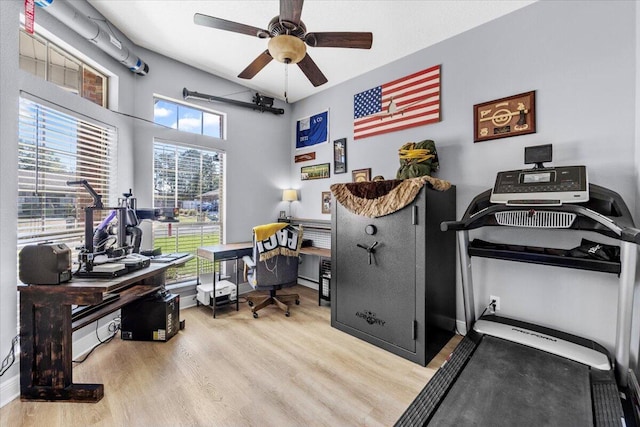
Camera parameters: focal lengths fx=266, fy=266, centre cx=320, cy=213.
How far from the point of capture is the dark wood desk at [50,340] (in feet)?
5.78

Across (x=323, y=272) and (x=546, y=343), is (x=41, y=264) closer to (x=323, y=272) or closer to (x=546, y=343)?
(x=323, y=272)

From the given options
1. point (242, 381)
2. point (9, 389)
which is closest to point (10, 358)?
point (9, 389)

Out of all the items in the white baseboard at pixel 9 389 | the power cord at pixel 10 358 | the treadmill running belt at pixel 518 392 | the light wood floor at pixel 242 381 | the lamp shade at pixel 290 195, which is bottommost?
the light wood floor at pixel 242 381

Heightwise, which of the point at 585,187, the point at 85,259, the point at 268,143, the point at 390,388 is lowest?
the point at 390,388

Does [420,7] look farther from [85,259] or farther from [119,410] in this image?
[119,410]

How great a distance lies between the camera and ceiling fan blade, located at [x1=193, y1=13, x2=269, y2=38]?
6.20 feet

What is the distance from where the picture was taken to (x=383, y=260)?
252 cm

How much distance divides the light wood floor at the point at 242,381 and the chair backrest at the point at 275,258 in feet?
1.75

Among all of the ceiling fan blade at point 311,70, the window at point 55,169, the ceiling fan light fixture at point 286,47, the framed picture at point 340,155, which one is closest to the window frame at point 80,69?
the window at point 55,169

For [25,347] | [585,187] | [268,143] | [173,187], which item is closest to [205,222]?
[173,187]

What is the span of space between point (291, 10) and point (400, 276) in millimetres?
2213

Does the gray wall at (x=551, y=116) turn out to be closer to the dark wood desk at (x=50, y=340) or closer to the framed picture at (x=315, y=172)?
the framed picture at (x=315, y=172)

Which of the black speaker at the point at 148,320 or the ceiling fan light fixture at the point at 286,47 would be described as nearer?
the ceiling fan light fixture at the point at 286,47

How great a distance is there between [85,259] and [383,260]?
2.40m
